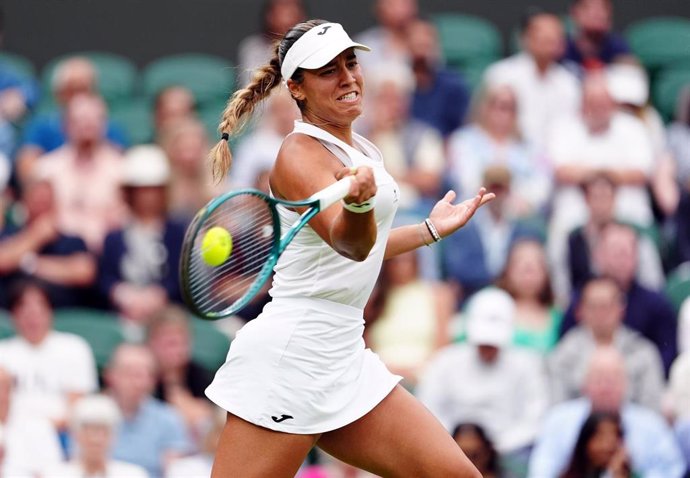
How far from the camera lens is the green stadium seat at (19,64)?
988 centimetres

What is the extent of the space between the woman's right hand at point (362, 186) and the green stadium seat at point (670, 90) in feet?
20.9

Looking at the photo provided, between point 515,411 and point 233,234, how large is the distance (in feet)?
11.2

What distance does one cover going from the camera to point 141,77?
34.3ft

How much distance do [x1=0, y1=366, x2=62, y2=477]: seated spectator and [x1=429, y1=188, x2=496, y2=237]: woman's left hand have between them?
3016 mm

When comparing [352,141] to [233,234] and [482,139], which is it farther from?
[482,139]

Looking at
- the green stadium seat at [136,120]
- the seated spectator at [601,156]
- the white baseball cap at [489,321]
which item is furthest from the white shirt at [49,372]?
the seated spectator at [601,156]

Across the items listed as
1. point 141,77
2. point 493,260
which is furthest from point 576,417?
point 141,77

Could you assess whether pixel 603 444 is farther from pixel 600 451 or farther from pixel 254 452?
pixel 254 452

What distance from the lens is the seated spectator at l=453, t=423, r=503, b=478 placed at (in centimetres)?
637

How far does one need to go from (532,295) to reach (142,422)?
2.11m

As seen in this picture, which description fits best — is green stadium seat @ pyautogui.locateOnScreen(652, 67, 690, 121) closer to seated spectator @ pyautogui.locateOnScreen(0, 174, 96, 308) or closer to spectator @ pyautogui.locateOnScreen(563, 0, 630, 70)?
spectator @ pyautogui.locateOnScreen(563, 0, 630, 70)

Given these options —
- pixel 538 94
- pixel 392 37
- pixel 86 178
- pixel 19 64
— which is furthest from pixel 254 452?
pixel 19 64

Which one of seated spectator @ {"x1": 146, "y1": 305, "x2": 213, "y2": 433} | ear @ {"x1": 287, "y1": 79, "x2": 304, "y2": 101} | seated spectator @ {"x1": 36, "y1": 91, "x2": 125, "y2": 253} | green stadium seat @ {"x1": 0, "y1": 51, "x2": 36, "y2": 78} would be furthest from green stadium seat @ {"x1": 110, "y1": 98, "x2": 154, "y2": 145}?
ear @ {"x1": 287, "y1": 79, "x2": 304, "y2": 101}

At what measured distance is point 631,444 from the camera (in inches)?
254
